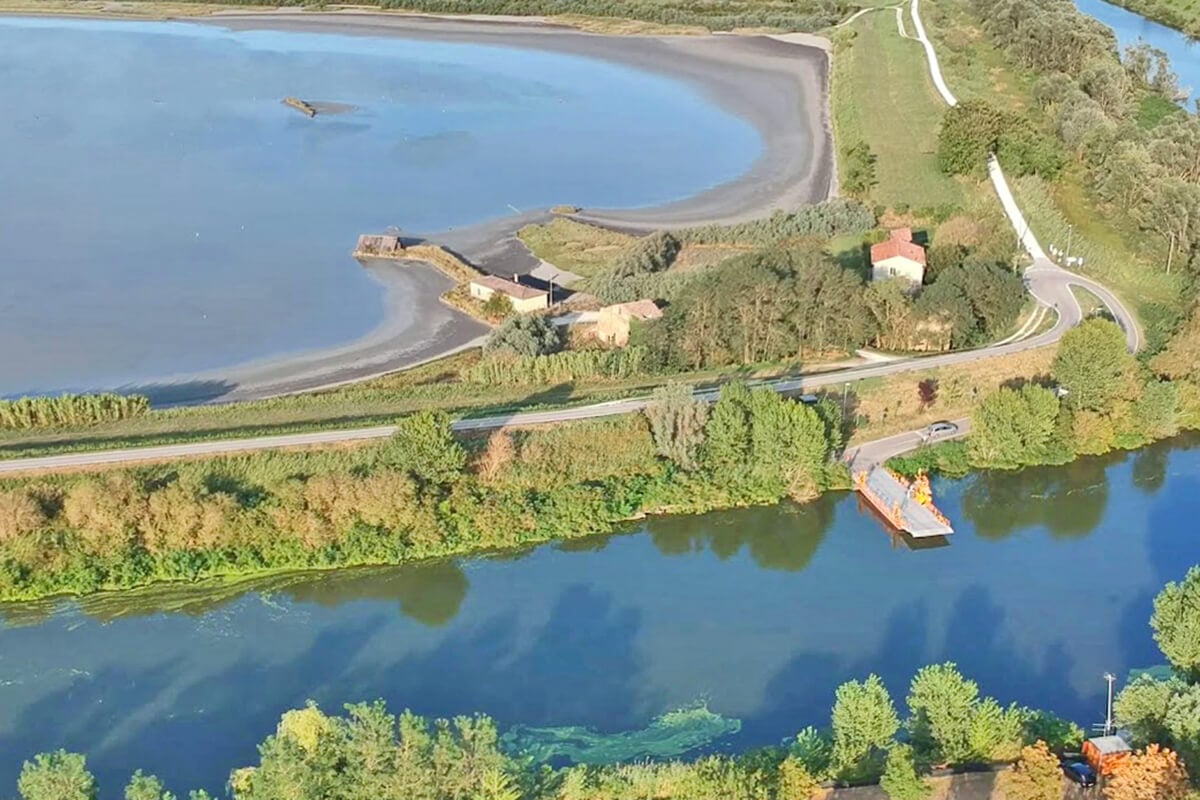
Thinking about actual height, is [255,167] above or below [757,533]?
above

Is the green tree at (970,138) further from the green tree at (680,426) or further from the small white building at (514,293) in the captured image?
the green tree at (680,426)

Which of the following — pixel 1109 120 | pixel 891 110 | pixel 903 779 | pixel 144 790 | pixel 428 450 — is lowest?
pixel 144 790

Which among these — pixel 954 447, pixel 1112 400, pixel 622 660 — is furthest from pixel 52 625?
pixel 1112 400

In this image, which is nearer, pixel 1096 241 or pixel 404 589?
pixel 404 589

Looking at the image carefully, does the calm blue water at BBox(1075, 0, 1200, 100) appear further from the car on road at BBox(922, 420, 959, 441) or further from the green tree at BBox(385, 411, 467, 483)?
the green tree at BBox(385, 411, 467, 483)

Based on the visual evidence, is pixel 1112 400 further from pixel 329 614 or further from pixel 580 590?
pixel 329 614

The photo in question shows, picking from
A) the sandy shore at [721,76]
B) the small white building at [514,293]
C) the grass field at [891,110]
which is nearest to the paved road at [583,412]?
the small white building at [514,293]

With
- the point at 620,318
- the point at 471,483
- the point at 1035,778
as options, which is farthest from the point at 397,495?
the point at 1035,778

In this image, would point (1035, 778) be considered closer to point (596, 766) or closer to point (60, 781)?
point (596, 766)
